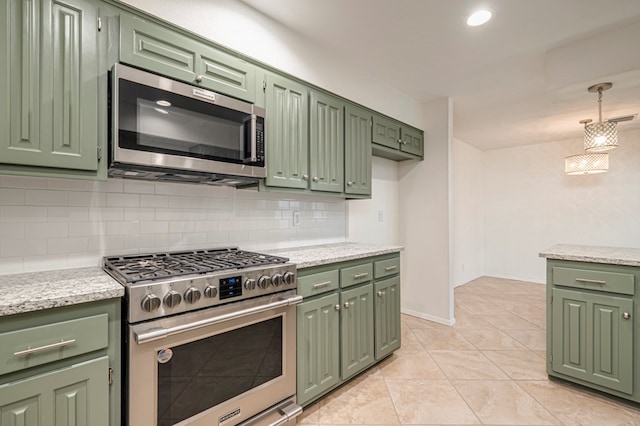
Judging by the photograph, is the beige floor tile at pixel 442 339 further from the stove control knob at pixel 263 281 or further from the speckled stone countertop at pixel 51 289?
the speckled stone countertop at pixel 51 289

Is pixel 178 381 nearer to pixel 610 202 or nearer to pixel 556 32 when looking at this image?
pixel 556 32

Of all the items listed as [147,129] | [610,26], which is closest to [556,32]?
[610,26]

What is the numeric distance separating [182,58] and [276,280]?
4.32 feet

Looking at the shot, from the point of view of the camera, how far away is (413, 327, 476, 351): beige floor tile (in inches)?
114

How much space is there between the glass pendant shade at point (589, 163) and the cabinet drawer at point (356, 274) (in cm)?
350

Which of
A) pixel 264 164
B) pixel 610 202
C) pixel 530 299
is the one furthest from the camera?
pixel 610 202

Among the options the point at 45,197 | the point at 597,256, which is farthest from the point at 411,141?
the point at 45,197

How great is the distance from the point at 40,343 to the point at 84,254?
657 millimetres

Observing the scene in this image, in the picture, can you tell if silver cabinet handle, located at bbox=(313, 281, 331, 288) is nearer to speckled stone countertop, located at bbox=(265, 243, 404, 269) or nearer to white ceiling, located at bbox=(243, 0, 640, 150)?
speckled stone countertop, located at bbox=(265, 243, 404, 269)

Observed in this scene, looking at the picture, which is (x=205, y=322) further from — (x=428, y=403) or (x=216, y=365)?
(x=428, y=403)

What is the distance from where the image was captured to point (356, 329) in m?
2.24

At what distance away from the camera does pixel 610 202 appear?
488 cm

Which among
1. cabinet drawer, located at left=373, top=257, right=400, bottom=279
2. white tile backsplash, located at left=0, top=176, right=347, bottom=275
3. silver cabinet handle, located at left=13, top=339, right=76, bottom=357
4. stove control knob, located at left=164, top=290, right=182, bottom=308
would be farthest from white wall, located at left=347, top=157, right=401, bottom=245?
silver cabinet handle, located at left=13, top=339, right=76, bottom=357

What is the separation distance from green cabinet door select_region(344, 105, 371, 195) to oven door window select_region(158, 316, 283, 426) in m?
1.41
